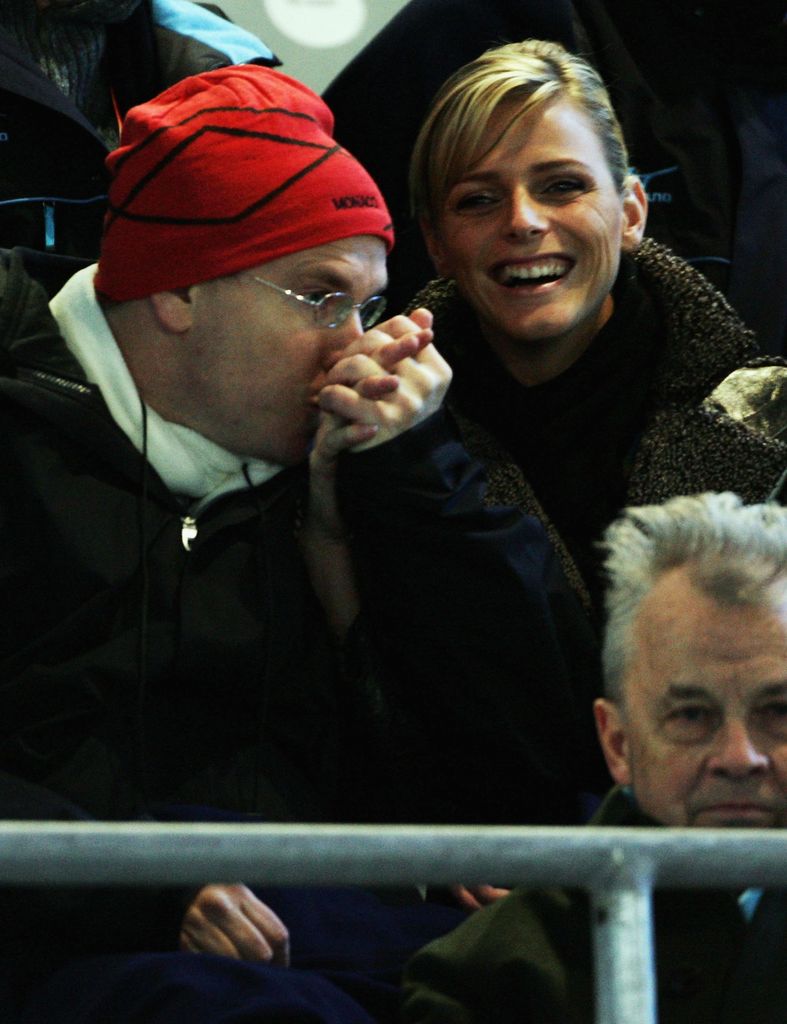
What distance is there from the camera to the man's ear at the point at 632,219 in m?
2.36

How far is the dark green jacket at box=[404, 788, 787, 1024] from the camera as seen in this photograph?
1.33 m

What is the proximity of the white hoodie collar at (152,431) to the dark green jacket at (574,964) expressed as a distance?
618 mm

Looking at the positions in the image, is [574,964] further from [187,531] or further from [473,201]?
[473,201]

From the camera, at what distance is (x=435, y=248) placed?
7.72ft

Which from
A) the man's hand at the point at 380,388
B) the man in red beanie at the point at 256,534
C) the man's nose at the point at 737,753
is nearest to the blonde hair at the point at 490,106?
the man in red beanie at the point at 256,534

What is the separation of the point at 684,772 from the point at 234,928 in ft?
1.26

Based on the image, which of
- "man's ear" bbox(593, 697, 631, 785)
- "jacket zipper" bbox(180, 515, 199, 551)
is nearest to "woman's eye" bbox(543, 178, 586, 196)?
"jacket zipper" bbox(180, 515, 199, 551)

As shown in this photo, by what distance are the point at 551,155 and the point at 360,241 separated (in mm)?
436

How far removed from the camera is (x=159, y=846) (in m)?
0.92

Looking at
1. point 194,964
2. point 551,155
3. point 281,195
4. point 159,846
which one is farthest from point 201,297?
point 159,846

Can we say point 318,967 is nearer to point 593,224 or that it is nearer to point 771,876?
point 771,876

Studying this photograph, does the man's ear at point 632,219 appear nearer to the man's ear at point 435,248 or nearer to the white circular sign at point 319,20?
the man's ear at point 435,248

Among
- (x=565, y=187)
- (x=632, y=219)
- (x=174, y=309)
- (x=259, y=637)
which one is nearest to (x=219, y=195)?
(x=174, y=309)

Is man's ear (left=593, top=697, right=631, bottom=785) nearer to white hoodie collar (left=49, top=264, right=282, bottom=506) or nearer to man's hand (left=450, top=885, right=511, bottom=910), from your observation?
man's hand (left=450, top=885, right=511, bottom=910)
